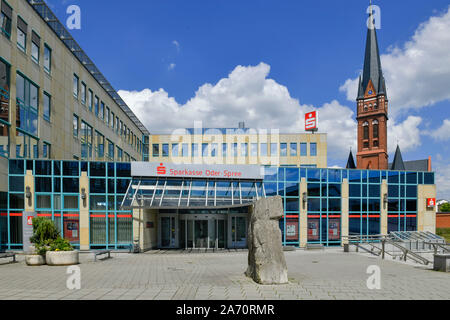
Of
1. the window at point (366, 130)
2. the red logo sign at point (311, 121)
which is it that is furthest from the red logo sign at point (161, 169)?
the window at point (366, 130)

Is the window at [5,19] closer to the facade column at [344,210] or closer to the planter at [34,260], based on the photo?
the planter at [34,260]

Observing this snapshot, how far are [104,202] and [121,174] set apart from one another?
7.11ft

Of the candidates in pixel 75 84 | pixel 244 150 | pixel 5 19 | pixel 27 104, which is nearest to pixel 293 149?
pixel 244 150

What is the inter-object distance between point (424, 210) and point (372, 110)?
210ft

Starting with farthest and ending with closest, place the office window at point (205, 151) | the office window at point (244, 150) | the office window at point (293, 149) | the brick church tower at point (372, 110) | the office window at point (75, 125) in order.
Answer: the brick church tower at point (372, 110) → the office window at point (205, 151) → the office window at point (244, 150) → the office window at point (293, 149) → the office window at point (75, 125)

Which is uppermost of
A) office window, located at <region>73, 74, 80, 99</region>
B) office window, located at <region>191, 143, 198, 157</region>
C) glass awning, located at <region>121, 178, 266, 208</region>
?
office window, located at <region>73, 74, 80, 99</region>

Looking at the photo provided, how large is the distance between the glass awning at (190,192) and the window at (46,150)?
24.1 feet

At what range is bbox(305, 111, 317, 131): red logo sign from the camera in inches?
1839

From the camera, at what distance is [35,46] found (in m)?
24.5

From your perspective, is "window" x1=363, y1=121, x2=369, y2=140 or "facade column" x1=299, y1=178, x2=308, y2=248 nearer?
"facade column" x1=299, y1=178, x2=308, y2=248

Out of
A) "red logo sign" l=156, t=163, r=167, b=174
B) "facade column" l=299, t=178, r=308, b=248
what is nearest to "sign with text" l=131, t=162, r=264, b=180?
"red logo sign" l=156, t=163, r=167, b=174

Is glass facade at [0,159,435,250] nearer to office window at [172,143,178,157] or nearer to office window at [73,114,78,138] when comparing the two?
office window at [73,114,78,138]

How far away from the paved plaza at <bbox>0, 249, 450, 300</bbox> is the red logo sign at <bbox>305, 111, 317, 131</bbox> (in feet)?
107

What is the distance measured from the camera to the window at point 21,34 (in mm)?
22438
